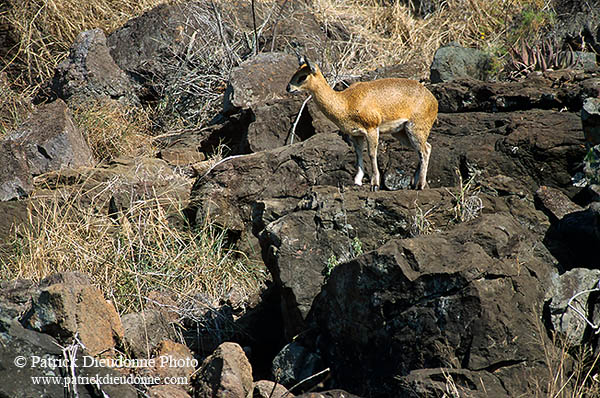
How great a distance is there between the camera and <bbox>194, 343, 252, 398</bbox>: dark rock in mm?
6602

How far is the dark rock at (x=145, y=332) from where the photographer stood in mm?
7459

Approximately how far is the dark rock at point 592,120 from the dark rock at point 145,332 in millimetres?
5043

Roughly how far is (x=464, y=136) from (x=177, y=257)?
4.02 m

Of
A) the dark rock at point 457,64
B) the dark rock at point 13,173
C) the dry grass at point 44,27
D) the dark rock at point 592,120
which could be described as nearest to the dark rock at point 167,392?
the dark rock at point 592,120

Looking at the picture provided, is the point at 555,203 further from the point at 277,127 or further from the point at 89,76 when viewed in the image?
the point at 89,76

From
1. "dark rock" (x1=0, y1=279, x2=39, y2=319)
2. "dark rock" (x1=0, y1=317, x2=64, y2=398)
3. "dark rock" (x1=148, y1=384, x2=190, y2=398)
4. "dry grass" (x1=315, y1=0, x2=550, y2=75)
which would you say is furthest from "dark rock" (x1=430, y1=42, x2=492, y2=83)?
"dark rock" (x1=0, y1=317, x2=64, y2=398)

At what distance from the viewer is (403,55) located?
1656cm

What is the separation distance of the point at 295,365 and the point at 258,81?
272 inches

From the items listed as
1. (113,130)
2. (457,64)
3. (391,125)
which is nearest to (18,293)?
(391,125)

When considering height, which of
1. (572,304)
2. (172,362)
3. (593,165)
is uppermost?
(593,165)

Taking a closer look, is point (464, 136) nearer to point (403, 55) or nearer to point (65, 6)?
point (403, 55)

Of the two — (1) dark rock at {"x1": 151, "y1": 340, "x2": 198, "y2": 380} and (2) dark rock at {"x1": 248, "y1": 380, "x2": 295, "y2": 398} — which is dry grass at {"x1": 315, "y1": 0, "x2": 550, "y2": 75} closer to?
(1) dark rock at {"x1": 151, "y1": 340, "x2": 198, "y2": 380}

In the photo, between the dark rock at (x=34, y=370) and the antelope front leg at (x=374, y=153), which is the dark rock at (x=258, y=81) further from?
the dark rock at (x=34, y=370)

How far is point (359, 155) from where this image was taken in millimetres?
8859
